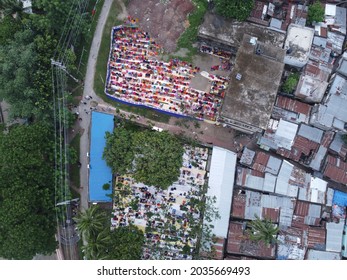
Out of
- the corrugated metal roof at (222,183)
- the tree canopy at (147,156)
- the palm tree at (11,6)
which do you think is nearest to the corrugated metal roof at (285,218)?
the corrugated metal roof at (222,183)

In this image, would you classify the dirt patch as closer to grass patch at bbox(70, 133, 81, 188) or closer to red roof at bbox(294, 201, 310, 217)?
grass patch at bbox(70, 133, 81, 188)

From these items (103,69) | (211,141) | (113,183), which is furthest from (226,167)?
(103,69)

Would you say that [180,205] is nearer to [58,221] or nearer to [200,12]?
[58,221]

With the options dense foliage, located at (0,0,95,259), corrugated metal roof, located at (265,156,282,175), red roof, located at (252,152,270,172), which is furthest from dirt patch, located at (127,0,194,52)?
corrugated metal roof, located at (265,156,282,175)

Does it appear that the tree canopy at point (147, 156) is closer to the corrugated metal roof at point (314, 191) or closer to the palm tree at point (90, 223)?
the palm tree at point (90, 223)

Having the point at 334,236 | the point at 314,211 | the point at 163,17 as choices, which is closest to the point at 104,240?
the point at 314,211

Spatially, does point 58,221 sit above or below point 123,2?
below

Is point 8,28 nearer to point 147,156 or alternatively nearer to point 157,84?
point 157,84
